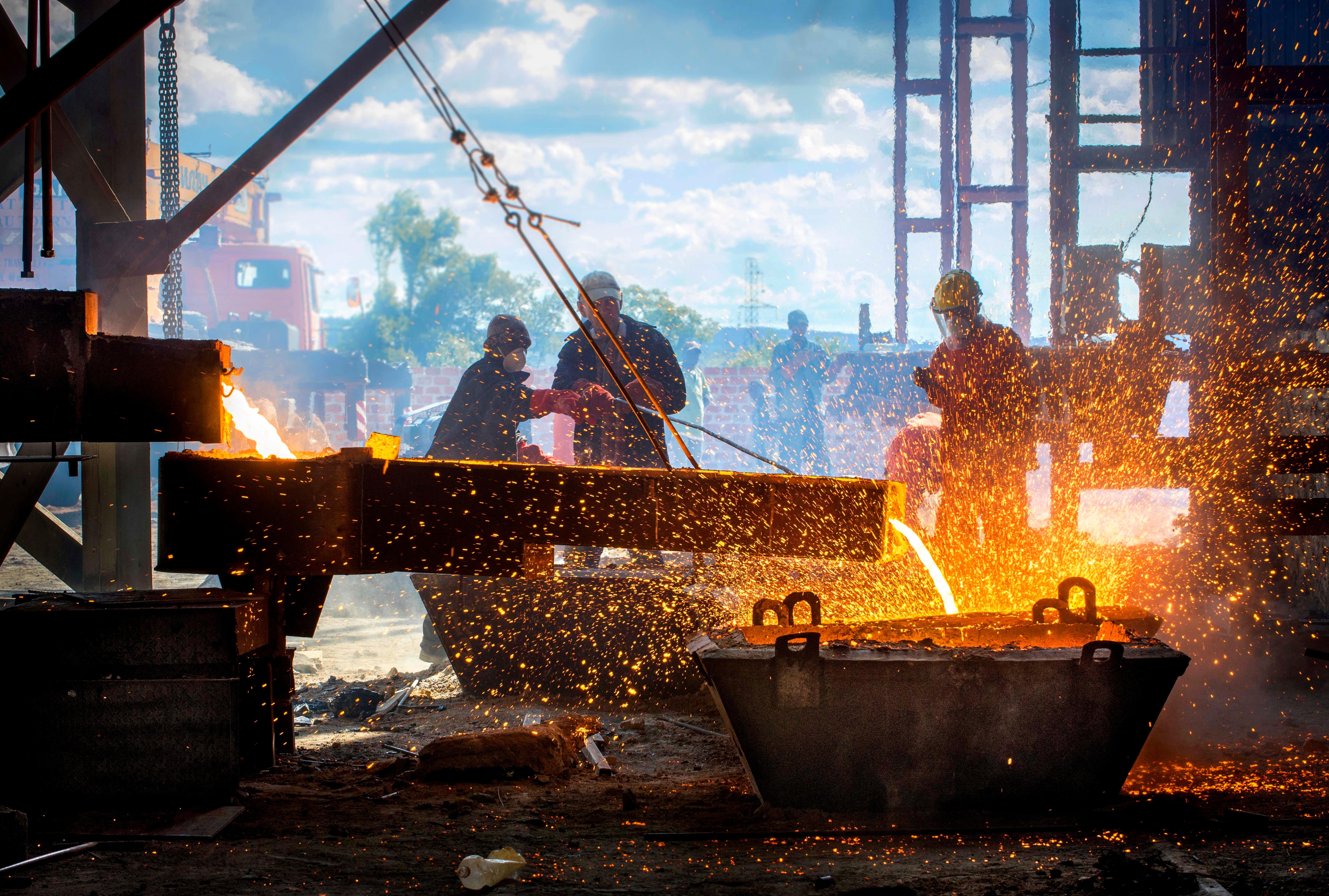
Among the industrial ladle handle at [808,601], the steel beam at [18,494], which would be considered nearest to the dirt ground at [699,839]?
the industrial ladle handle at [808,601]

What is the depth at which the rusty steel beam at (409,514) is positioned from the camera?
3.05m

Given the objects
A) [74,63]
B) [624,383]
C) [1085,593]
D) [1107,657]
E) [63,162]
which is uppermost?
[63,162]

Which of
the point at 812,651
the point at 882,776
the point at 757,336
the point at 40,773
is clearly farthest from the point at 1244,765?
the point at 757,336

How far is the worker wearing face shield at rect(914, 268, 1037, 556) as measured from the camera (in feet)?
19.5

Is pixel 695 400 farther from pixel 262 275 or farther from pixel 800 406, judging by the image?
pixel 262 275

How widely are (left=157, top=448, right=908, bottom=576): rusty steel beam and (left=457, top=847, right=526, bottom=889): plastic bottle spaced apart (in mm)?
909

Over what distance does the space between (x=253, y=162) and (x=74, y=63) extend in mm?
2062

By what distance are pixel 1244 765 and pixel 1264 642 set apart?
1899mm

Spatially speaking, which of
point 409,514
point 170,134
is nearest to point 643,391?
point 409,514

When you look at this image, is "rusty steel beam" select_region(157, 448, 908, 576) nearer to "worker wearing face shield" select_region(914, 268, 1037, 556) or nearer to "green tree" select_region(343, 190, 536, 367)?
"worker wearing face shield" select_region(914, 268, 1037, 556)

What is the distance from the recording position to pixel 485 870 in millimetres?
2449

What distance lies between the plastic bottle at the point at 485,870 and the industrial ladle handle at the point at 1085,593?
80.0 inches

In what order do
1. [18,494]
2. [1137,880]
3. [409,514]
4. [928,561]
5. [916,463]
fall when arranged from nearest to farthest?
[1137,880]
[409,514]
[928,561]
[18,494]
[916,463]

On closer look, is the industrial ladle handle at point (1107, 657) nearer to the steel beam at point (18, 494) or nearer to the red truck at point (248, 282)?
the steel beam at point (18, 494)
